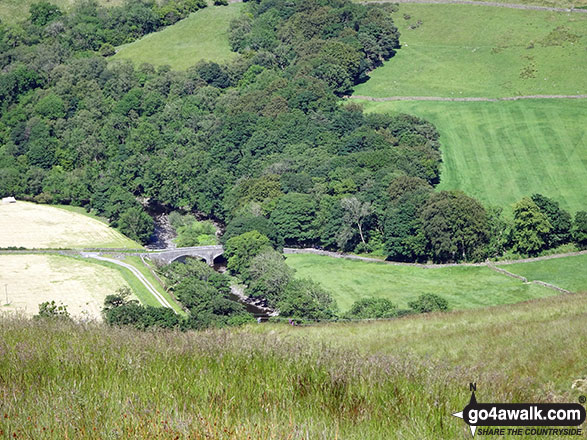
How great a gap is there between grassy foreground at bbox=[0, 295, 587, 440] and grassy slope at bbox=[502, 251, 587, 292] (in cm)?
7301

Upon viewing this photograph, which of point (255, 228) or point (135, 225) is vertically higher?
point (255, 228)

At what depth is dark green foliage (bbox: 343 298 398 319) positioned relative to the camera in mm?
77550

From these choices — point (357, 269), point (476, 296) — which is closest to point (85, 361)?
point (476, 296)

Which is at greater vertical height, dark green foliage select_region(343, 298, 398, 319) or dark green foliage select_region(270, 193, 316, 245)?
dark green foliage select_region(343, 298, 398, 319)

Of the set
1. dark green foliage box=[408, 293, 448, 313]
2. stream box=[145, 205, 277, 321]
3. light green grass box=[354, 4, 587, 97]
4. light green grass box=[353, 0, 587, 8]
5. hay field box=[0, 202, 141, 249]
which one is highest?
light green grass box=[353, 0, 587, 8]

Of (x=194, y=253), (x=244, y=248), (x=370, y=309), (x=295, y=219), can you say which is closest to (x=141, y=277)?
(x=244, y=248)

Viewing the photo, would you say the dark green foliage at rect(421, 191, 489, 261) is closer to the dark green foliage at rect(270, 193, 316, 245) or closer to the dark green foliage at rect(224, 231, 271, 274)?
the dark green foliage at rect(270, 193, 316, 245)

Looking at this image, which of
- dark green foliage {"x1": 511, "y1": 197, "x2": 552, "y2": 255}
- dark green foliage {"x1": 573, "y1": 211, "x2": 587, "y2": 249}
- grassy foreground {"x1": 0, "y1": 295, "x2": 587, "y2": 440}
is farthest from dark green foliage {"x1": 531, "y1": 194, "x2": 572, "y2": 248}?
grassy foreground {"x1": 0, "y1": 295, "x2": 587, "y2": 440}

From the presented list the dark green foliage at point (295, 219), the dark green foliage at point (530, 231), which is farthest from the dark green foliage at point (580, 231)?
the dark green foliage at point (295, 219)

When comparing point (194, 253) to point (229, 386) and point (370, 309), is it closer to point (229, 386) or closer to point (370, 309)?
point (370, 309)

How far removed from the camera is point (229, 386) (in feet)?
51.1

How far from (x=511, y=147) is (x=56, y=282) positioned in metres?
78.2

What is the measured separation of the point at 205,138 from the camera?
15012 cm

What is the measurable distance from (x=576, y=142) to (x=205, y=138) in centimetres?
6420
